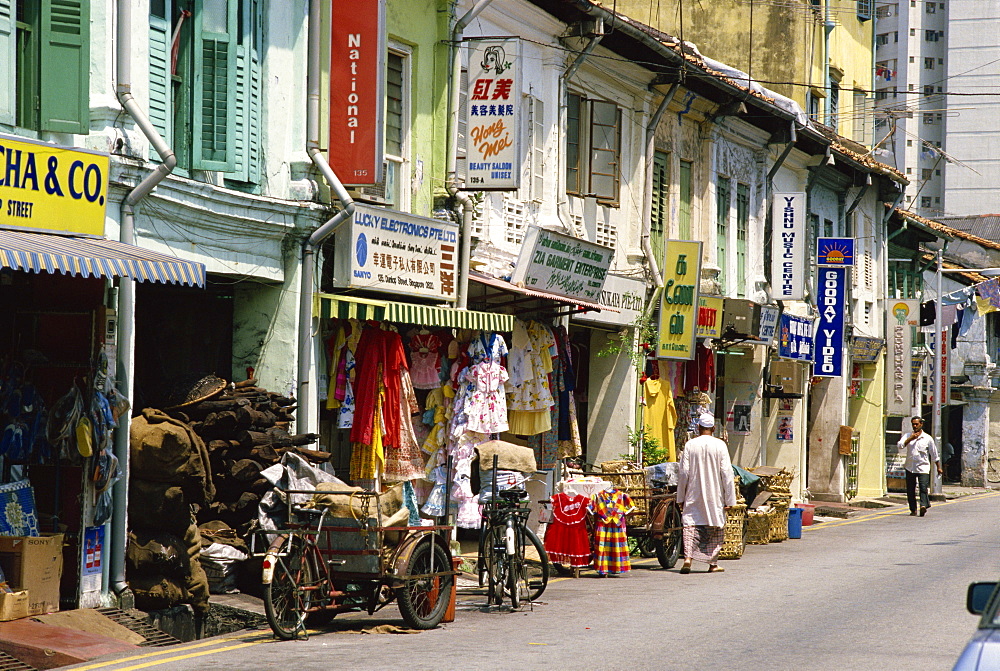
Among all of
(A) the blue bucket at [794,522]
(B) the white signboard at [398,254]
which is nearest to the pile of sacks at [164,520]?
(B) the white signboard at [398,254]

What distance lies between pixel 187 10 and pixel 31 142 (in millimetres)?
2931

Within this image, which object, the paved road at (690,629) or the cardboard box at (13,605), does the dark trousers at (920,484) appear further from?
the cardboard box at (13,605)

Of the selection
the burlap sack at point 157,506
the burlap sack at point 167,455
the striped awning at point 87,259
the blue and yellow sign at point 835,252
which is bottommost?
the burlap sack at point 157,506

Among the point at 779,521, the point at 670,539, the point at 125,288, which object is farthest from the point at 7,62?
the point at 779,521

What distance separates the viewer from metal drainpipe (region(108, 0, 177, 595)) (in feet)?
35.3

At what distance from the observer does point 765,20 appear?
102 ft

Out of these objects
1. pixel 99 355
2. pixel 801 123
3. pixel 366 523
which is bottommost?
pixel 366 523

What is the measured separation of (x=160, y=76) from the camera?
11562 millimetres

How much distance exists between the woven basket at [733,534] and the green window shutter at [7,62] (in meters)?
10.1

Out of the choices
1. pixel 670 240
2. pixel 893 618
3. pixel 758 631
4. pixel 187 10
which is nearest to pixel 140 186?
pixel 187 10

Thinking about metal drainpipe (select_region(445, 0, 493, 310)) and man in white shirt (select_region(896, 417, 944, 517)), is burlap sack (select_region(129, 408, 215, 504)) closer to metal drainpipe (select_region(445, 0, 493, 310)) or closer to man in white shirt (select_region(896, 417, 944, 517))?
metal drainpipe (select_region(445, 0, 493, 310))

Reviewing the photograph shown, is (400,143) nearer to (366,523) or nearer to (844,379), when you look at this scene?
(366,523)

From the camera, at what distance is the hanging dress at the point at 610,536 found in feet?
47.3

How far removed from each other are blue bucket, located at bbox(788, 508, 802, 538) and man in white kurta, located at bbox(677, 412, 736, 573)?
205 inches
